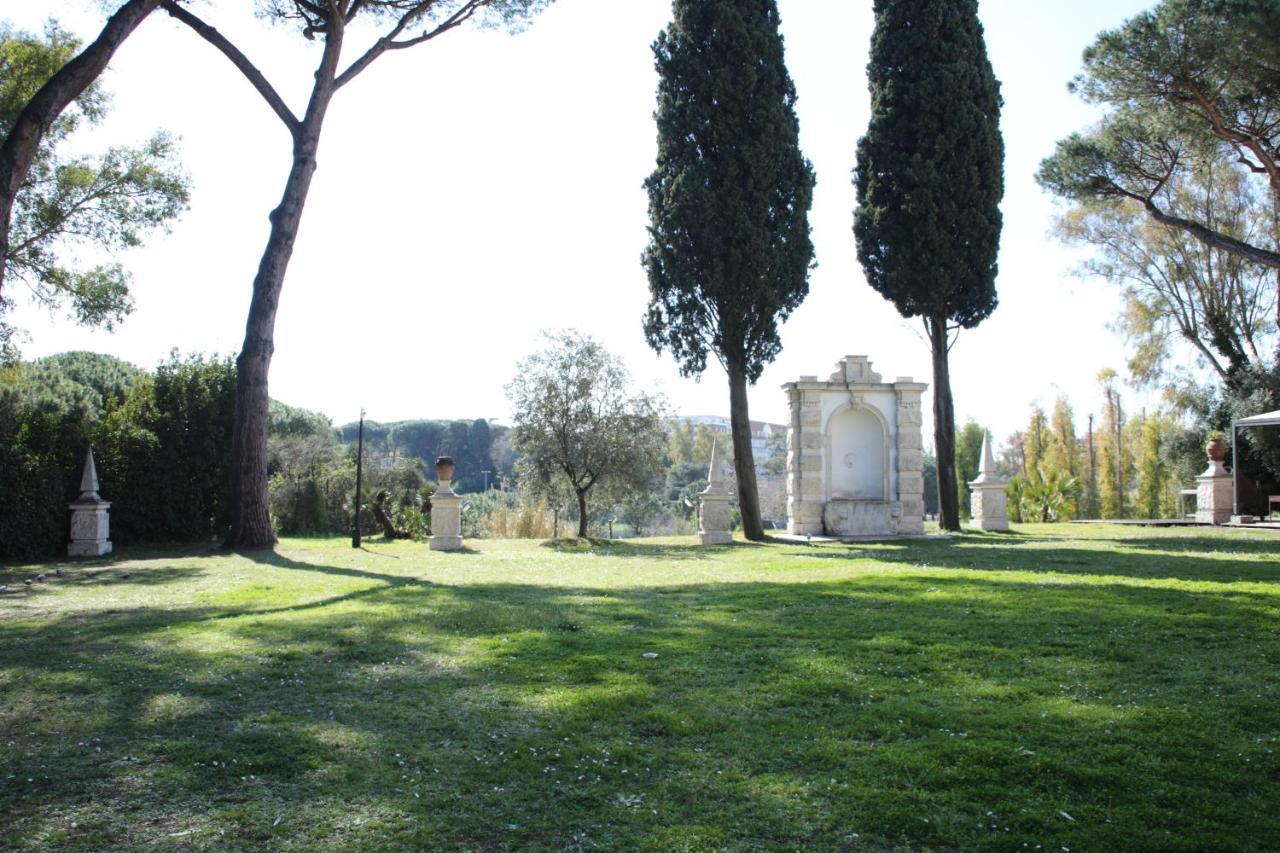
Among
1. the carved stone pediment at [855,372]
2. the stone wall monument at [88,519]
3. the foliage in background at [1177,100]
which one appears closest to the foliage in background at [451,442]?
the carved stone pediment at [855,372]

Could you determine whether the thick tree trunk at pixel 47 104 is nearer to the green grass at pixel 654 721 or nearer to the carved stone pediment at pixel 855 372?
the green grass at pixel 654 721

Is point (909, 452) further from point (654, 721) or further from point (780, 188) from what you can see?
point (654, 721)

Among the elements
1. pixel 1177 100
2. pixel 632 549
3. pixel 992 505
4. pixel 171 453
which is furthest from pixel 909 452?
pixel 171 453

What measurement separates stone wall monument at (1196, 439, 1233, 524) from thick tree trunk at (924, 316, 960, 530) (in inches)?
266

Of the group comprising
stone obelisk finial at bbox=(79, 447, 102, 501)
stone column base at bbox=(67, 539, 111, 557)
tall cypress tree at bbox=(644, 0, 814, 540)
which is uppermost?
tall cypress tree at bbox=(644, 0, 814, 540)

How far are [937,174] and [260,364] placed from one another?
13959mm

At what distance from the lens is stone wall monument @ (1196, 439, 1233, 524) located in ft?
72.2

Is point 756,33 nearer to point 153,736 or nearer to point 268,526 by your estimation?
point 268,526

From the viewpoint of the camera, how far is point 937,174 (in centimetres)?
1944

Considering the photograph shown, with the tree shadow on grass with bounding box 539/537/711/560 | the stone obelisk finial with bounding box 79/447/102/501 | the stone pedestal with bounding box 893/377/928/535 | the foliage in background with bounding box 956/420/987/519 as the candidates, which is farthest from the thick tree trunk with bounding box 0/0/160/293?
the foliage in background with bounding box 956/420/987/519

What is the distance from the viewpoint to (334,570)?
41.2 ft

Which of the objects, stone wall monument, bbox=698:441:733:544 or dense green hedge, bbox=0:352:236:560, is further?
stone wall monument, bbox=698:441:733:544

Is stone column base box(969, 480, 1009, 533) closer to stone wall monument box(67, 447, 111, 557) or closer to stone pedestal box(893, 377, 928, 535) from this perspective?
stone pedestal box(893, 377, 928, 535)

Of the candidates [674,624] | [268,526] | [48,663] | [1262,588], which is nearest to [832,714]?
[674,624]
